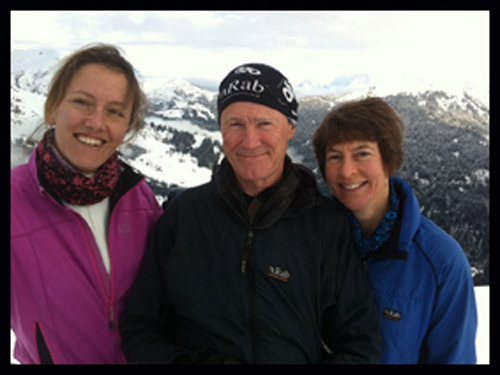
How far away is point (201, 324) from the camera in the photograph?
48.1 inches

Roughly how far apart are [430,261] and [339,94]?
3.97 m

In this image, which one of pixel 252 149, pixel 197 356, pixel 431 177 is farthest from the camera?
pixel 431 177

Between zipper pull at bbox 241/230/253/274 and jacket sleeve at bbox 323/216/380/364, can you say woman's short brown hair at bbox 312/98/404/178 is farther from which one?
zipper pull at bbox 241/230/253/274

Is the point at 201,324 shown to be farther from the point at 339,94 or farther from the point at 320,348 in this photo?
the point at 339,94

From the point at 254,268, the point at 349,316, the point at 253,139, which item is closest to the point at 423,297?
the point at 349,316

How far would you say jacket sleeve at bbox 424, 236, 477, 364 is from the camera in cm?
124

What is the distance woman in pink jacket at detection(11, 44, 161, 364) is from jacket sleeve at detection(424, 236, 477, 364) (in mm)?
1081

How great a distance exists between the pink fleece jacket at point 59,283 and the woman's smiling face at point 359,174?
0.85 meters

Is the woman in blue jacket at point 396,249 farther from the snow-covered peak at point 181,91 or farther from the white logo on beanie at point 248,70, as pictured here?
the snow-covered peak at point 181,91

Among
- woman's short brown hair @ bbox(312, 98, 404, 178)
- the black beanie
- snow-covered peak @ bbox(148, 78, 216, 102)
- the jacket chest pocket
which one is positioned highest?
snow-covered peak @ bbox(148, 78, 216, 102)

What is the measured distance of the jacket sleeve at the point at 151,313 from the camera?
120 centimetres

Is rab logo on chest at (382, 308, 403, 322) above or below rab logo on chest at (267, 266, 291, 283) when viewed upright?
below

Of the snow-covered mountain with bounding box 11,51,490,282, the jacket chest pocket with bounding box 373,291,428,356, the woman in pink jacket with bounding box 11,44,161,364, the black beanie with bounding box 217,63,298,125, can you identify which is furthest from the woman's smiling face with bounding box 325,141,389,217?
the snow-covered mountain with bounding box 11,51,490,282

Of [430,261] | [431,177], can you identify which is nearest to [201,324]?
[430,261]
